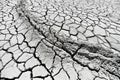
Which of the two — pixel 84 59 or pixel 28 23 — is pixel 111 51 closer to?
pixel 84 59

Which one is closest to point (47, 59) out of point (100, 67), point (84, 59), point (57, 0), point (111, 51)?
point (84, 59)

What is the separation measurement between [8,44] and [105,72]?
4.64 ft

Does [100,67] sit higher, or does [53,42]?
[53,42]

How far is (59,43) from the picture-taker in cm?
153

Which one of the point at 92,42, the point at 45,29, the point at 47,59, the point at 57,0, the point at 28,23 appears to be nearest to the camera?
the point at 47,59

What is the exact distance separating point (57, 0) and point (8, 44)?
164 cm

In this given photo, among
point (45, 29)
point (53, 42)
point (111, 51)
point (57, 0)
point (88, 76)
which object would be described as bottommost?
point (88, 76)

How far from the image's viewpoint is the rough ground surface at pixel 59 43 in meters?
1.26

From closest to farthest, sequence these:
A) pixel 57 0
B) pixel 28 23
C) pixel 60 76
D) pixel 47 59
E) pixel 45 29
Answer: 1. pixel 60 76
2. pixel 47 59
3. pixel 45 29
4. pixel 28 23
5. pixel 57 0

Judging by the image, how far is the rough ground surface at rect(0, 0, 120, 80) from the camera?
1.26m

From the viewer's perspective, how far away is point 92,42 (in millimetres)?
1527

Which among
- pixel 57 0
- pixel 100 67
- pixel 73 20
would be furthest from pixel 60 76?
pixel 57 0

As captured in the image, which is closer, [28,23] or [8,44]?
[8,44]

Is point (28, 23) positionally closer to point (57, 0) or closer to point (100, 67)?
point (57, 0)
